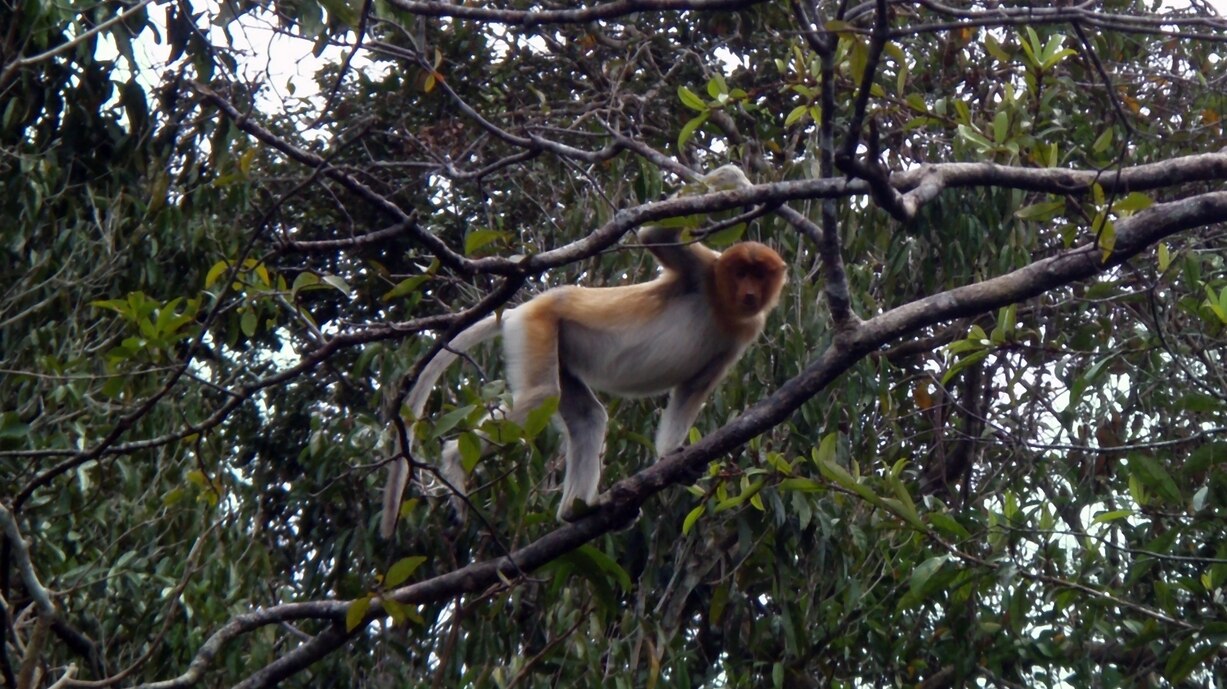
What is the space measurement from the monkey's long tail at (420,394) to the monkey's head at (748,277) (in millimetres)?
1089

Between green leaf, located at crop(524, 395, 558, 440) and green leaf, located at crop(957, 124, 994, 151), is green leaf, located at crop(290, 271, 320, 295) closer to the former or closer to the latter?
green leaf, located at crop(524, 395, 558, 440)

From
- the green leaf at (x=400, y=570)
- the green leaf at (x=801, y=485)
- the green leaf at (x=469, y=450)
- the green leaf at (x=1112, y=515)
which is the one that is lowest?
the green leaf at (x=400, y=570)

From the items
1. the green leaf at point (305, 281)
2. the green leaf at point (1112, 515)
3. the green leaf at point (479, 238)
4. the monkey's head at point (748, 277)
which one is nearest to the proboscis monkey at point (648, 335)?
the monkey's head at point (748, 277)

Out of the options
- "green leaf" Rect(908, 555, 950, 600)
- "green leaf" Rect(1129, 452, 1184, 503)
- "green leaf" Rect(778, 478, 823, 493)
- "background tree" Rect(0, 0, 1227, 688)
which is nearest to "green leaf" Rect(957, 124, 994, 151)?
"background tree" Rect(0, 0, 1227, 688)

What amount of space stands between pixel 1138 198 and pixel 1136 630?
212 cm

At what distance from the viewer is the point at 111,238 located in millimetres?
6680

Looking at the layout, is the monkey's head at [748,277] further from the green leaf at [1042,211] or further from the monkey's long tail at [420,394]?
the green leaf at [1042,211]

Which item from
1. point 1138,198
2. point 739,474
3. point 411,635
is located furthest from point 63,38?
point 1138,198

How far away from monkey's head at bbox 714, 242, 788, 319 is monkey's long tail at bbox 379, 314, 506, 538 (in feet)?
3.57

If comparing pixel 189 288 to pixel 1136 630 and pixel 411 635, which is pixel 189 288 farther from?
pixel 1136 630

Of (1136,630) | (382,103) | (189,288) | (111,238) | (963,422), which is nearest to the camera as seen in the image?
(1136,630)

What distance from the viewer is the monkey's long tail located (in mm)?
4469

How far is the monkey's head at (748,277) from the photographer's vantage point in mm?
5879

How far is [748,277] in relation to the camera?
5.89 m
